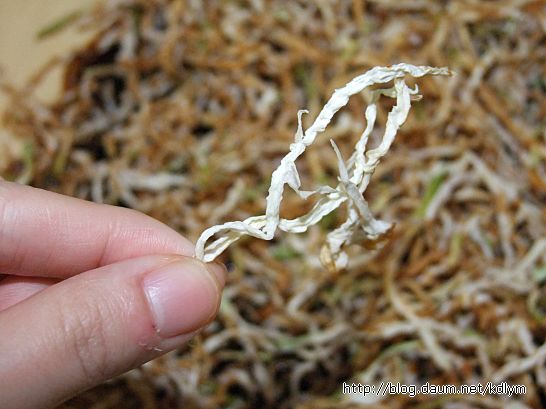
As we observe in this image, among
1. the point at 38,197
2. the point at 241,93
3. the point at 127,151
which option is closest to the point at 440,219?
the point at 241,93

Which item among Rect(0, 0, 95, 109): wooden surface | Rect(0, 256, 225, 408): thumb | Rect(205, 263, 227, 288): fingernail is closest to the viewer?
Rect(0, 256, 225, 408): thumb

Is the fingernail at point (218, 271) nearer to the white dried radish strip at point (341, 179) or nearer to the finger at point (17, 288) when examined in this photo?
the white dried radish strip at point (341, 179)

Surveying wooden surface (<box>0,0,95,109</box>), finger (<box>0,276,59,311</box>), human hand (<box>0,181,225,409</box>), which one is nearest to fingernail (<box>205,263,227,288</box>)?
human hand (<box>0,181,225,409</box>)

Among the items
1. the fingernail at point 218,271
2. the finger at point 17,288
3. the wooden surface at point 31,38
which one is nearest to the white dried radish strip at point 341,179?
the fingernail at point 218,271

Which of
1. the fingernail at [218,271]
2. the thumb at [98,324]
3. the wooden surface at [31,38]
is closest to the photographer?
the thumb at [98,324]

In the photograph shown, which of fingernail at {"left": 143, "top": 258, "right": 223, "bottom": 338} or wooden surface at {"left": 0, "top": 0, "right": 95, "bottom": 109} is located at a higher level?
wooden surface at {"left": 0, "top": 0, "right": 95, "bottom": 109}

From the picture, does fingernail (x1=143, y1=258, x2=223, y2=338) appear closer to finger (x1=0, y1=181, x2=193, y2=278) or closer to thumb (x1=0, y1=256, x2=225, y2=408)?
thumb (x1=0, y1=256, x2=225, y2=408)

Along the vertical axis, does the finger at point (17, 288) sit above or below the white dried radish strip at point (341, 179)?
below
